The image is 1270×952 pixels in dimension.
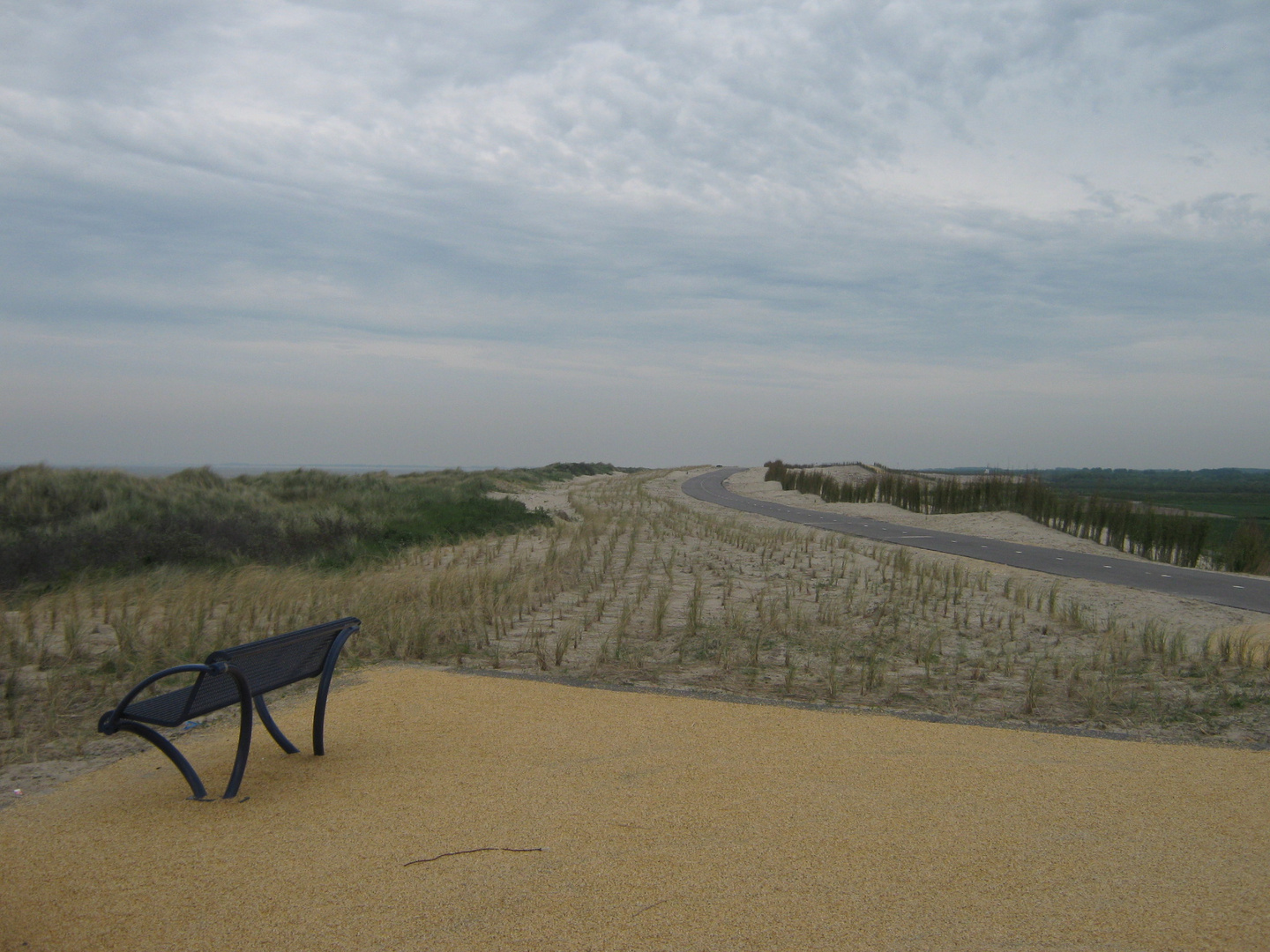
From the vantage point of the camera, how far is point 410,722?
20.4ft

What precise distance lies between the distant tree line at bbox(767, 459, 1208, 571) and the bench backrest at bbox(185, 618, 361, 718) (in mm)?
23307

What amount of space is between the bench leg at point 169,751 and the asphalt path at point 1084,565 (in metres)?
13.8

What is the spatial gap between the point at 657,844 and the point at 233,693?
2.69m

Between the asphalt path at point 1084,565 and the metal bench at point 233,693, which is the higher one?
the metal bench at point 233,693

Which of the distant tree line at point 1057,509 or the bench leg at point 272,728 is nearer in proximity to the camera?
the bench leg at point 272,728

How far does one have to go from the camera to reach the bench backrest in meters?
4.71

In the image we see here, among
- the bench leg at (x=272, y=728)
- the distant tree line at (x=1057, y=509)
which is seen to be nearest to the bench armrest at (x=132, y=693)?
the bench leg at (x=272, y=728)

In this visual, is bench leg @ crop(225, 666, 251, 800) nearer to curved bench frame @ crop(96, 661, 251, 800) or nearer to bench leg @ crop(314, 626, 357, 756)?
curved bench frame @ crop(96, 661, 251, 800)

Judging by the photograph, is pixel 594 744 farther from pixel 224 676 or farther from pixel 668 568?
pixel 668 568

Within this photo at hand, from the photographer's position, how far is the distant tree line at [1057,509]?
909 inches

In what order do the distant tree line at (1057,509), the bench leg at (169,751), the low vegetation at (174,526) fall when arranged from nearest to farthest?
the bench leg at (169,751), the low vegetation at (174,526), the distant tree line at (1057,509)

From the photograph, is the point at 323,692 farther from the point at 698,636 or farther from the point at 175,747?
the point at 698,636

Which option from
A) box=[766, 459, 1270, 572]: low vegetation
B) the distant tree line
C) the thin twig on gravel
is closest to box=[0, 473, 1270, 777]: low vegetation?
the thin twig on gravel

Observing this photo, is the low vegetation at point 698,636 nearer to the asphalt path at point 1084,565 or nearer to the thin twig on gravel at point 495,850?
the asphalt path at point 1084,565
